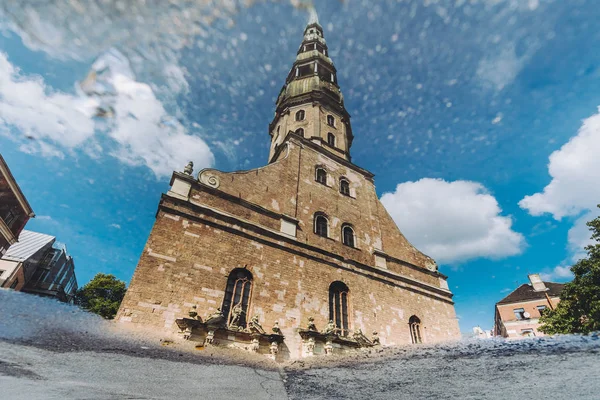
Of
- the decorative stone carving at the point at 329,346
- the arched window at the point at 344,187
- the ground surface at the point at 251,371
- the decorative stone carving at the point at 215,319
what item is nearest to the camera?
the ground surface at the point at 251,371

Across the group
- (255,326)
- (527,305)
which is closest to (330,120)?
(255,326)

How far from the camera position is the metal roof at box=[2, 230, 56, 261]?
25156 mm

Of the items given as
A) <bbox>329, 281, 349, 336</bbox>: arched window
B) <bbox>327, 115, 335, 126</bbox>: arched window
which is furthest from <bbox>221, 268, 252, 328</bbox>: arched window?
<bbox>327, 115, 335, 126</bbox>: arched window

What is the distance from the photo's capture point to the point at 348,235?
15.1 meters

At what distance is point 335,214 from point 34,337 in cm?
1244

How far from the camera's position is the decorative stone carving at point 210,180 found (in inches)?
471

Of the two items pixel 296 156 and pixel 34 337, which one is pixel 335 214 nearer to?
pixel 296 156

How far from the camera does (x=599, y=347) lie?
2.69 m

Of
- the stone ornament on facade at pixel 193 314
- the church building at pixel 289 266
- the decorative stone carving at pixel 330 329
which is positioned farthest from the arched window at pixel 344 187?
the stone ornament on facade at pixel 193 314

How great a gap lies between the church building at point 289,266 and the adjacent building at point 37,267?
23.6 m

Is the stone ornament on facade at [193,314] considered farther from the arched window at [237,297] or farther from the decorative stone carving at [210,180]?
the decorative stone carving at [210,180]

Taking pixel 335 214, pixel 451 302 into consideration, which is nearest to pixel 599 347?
pixel 335 214

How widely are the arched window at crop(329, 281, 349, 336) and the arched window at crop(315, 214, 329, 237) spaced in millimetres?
2479

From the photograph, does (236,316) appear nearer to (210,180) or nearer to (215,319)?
(215,319)
